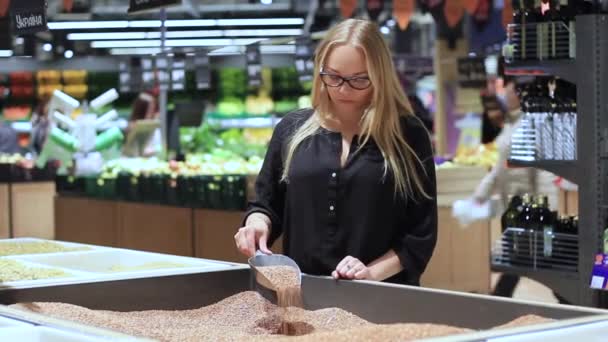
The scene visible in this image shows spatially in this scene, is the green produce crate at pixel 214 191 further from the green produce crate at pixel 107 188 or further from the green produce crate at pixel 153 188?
the green produce crate at pixel 107 188

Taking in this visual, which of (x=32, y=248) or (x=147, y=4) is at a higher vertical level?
(x=147, y=4)

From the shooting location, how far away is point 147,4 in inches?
256

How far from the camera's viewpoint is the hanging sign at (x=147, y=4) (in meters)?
6.38

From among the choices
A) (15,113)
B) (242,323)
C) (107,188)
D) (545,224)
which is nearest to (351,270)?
(242,323)

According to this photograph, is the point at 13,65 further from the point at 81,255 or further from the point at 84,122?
the point at 81,255

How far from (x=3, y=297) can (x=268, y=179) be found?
0.94 m

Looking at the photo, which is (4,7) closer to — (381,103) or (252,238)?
(252,238)

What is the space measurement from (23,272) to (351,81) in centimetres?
117

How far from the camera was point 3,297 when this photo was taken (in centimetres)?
301

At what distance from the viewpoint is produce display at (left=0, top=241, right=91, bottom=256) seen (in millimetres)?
4266

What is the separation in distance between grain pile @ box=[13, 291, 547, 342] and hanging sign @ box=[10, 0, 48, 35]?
331cm

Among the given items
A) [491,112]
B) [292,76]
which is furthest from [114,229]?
[292,76]

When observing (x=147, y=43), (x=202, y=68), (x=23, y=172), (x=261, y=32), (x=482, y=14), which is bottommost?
(x=23, y=172)

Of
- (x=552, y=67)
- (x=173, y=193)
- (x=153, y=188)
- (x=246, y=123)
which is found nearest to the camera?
(x=552, y=67)
